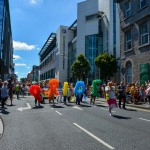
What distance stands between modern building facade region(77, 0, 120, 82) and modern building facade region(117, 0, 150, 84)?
1265 inches

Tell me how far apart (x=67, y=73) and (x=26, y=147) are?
72.0 metres

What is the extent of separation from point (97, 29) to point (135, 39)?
3795cm

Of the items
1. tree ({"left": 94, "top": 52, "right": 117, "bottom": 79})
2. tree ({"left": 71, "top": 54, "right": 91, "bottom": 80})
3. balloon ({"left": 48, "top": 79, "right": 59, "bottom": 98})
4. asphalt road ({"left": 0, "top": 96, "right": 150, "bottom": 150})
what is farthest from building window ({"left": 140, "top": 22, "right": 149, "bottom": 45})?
tree ({"left": 71, "top": 54, "right": 91, "bottom": 80})

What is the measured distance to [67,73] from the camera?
7850 centimetres

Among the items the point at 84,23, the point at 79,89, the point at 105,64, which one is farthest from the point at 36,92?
the point at 84,23

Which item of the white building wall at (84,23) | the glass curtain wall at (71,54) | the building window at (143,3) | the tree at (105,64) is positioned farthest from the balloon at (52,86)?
the glass curtain wall at (71,54)

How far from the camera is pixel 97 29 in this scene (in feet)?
204

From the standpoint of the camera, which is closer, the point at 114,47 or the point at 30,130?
the point at 30,130

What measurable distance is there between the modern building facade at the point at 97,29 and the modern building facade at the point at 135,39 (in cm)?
3214

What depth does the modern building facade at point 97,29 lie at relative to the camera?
59.7 meters

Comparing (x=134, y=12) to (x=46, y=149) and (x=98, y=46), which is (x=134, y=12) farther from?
(x=98, y=46)

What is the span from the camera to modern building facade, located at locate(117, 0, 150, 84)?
907 inches

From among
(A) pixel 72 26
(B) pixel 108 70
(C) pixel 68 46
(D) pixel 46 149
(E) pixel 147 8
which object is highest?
(A) pixel 72 26

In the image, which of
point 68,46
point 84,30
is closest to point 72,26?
point 68,46
